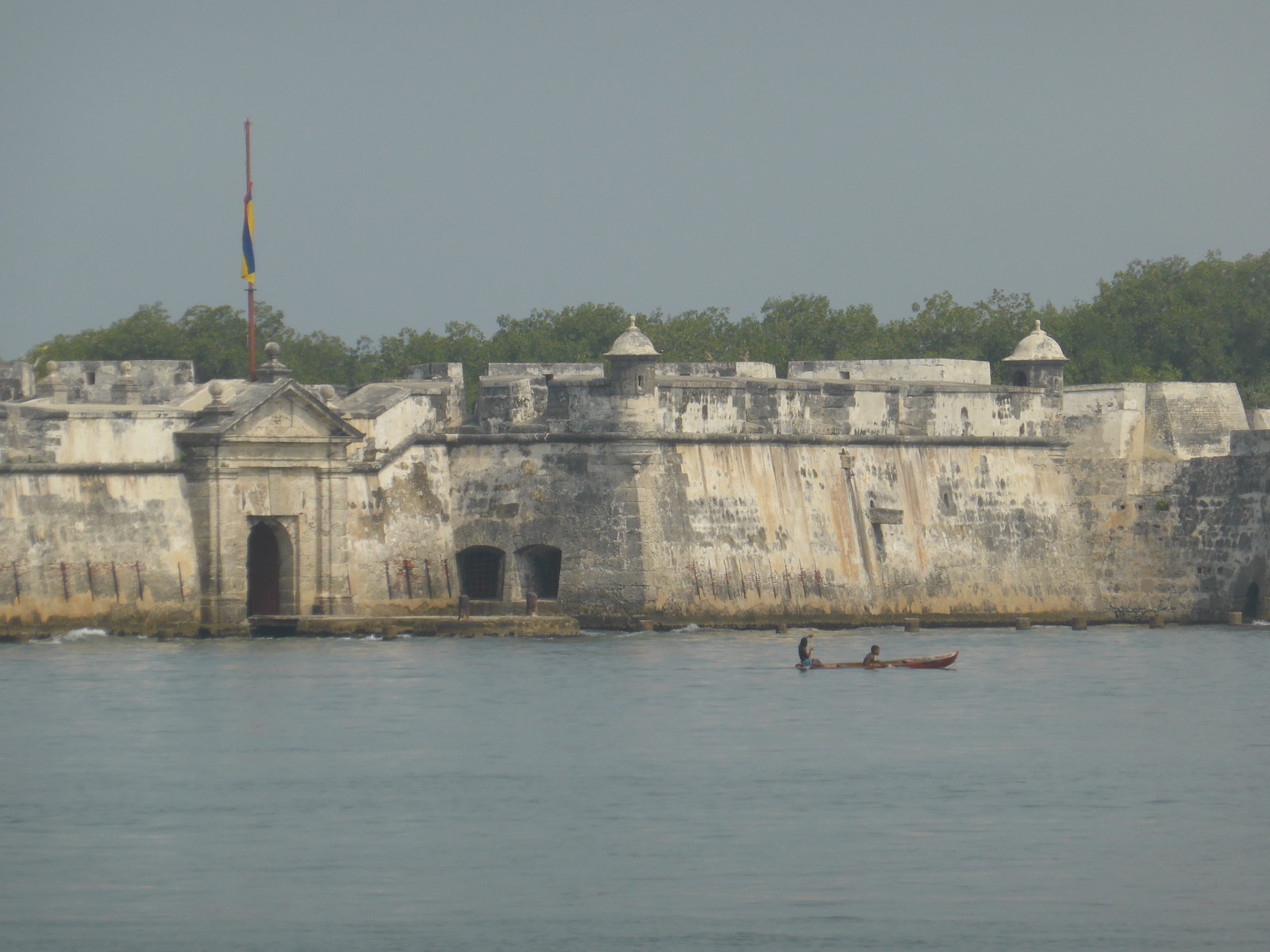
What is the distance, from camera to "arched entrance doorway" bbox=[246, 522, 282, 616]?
3894 centimetres

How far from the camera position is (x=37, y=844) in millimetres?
21453

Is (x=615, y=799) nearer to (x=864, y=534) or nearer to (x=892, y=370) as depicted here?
(x=864, y=534)

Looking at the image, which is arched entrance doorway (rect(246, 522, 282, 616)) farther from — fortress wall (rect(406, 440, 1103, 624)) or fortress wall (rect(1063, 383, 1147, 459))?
fortress wall (rect(1063, 383, 1147, 459))

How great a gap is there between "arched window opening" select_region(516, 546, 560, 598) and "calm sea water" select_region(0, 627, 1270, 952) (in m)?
2.55

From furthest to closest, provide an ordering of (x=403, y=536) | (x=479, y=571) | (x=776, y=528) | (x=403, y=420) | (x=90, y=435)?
(x=776, y=528)
(x=479, y=571)
(x=403, y=420)
(x=403, y=536)
(x=90, y=435)

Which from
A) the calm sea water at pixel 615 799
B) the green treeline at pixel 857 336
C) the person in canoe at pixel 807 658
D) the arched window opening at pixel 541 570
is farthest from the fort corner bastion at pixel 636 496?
the green treeline at pixel 857 336

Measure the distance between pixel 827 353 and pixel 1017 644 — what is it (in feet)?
107

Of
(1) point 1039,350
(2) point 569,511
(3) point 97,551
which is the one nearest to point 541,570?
(2) point 569,511

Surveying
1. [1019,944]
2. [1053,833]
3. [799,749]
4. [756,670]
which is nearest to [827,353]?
[756,670]

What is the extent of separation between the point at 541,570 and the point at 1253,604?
535 inches

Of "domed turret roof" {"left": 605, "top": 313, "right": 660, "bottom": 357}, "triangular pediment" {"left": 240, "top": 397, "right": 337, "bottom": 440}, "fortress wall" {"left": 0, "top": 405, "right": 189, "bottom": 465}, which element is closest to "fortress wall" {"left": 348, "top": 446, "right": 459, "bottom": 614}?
"triangular pediment" {"left": 240, "top": 397, "right": 337, "bottom": 440}

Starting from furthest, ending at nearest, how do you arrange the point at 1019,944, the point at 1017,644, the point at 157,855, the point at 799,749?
the point at 1017,644, the point at 799,749, the point at 157,855, the point at 1019,944

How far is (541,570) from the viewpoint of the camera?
40188mm

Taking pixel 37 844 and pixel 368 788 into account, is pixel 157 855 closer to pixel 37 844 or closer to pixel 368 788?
pixel 37 844
